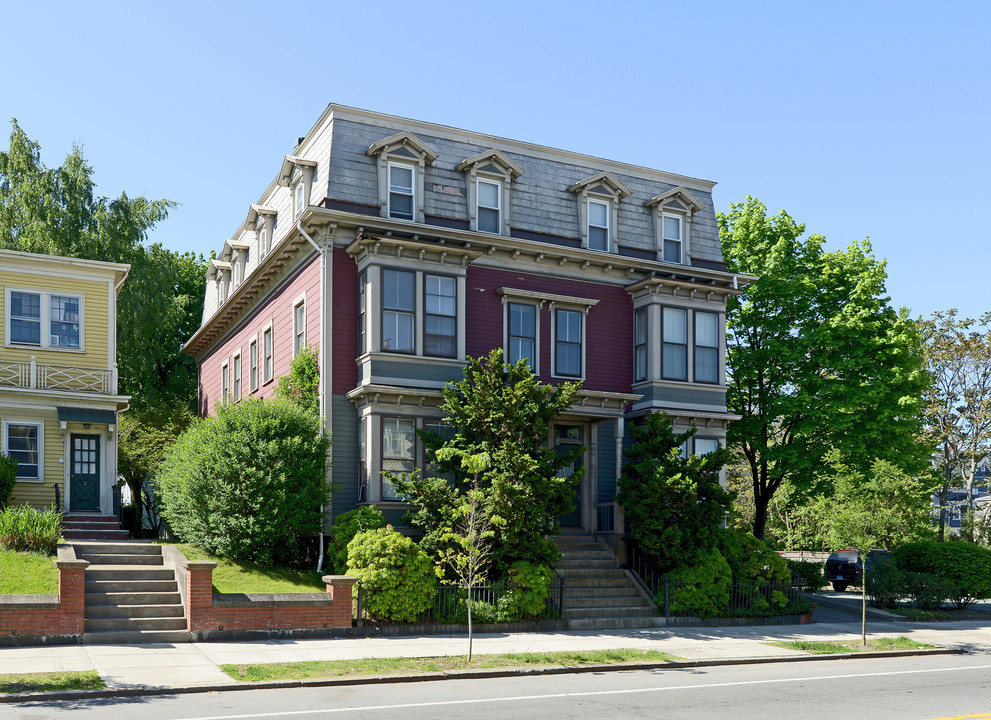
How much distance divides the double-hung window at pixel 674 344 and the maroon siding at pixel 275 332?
32.2ft

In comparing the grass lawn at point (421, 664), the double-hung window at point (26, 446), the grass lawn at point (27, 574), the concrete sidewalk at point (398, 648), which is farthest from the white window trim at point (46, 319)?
the grass lawn at point (421, 664)

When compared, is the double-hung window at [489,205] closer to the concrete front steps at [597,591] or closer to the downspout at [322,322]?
the downspout at [322,322]

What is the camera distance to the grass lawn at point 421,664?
1451 centimetres

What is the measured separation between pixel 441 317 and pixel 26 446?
1218 centimetres

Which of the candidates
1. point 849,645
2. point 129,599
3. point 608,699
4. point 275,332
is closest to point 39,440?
point 275,332

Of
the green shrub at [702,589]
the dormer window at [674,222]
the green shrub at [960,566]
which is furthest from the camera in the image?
the dormer window at [674,222]

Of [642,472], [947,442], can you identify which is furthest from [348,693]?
[947,442]

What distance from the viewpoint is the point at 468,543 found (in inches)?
699

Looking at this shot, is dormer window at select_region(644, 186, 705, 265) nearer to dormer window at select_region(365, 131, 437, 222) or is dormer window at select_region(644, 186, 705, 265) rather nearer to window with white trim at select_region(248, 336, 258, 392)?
dormer window at select_region(365, 131, 437, 222)

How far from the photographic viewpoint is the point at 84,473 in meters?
27.5

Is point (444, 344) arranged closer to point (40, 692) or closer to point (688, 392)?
point (688, 392)

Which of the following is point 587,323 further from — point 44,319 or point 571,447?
point 44,319

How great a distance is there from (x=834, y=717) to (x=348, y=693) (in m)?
6.51

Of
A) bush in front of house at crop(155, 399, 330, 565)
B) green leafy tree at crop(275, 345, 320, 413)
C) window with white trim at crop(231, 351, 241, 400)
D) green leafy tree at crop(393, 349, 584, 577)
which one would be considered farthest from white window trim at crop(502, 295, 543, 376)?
window with white trim at crop(231, 351, 241, 400)
